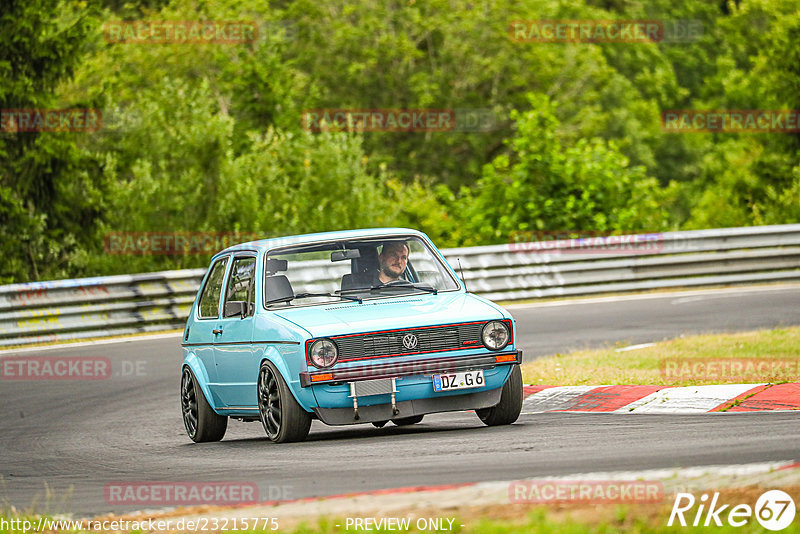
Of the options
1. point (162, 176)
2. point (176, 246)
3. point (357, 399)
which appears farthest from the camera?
point (162, 176)

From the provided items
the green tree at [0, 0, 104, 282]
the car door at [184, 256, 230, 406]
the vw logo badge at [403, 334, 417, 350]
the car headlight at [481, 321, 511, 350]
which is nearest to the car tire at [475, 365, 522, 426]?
the car headlight at [481, 321, 511, 350]

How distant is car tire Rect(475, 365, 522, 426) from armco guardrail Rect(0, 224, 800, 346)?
11.2 m

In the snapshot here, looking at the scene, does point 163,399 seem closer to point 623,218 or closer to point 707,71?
point 623,218

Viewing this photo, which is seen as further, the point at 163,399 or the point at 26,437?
the point at 163,399

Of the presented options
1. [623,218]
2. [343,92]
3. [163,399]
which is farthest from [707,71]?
[163,399]

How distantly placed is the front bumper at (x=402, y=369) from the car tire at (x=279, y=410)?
32cm

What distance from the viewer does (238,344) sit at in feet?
32.8

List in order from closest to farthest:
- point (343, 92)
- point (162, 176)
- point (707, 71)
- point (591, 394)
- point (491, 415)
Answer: point (491, 415) < point (591, 394) < point (162, 176) < point (343, 92) < point (707, 71)

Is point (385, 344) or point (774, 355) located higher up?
point (385, 344)

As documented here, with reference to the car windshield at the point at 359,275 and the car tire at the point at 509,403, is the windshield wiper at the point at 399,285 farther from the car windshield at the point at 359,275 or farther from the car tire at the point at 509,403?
the car tire at the point at 509,403

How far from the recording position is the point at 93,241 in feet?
89.5

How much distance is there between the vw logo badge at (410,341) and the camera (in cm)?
901

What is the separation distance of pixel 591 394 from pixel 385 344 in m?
2.71

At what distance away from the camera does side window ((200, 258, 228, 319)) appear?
35.8 ft
